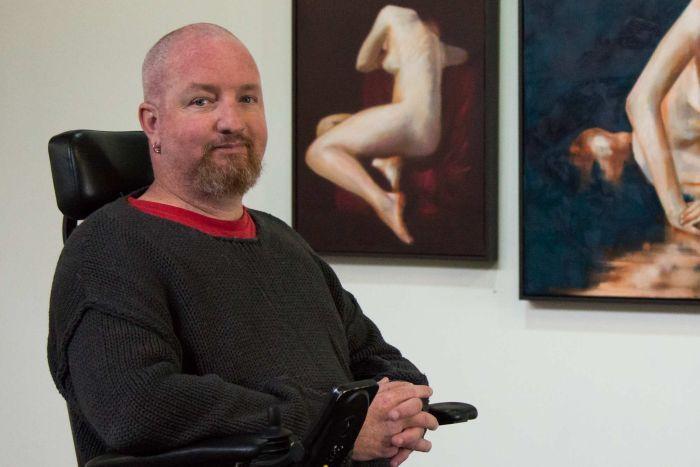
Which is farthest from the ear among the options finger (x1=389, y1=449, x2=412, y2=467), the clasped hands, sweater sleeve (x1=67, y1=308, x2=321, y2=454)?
finger (x1=389, y1=449, x2=412, y2=467)

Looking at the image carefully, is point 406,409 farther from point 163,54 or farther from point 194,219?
point 163,54

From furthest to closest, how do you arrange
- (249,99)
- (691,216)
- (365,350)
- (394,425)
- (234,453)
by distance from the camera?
(691,216) → (365,350) → (249,99) → (394,425) → (234,453)

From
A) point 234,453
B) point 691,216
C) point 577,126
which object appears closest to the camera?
point 234,453

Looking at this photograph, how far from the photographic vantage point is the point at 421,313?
2979 mm

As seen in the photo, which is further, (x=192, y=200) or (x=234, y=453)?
(x=192, y=200)

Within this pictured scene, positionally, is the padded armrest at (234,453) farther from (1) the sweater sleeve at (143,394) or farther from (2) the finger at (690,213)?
(2) the finger at (690,213)

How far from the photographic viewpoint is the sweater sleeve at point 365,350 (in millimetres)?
2127

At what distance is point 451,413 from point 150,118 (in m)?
0.82

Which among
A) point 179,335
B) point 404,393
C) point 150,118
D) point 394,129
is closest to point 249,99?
point 150,118

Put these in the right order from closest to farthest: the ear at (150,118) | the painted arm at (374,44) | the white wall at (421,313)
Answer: the ear at (150,118), the white wall at (421,313), the painted arm at (374,44)

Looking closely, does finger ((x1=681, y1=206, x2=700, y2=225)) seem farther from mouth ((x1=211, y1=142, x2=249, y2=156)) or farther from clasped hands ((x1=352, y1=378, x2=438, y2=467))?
mouth ((x1=211, y1=142, x2=249, y2=156))

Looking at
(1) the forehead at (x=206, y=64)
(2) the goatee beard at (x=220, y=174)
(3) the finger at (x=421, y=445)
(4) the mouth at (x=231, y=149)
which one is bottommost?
(3) the finger at (x=421, y=445)

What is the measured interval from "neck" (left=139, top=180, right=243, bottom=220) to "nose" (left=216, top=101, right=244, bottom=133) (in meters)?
0.14

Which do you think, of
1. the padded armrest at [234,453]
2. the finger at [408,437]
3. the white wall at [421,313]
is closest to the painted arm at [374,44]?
the white wall at [421,313]
